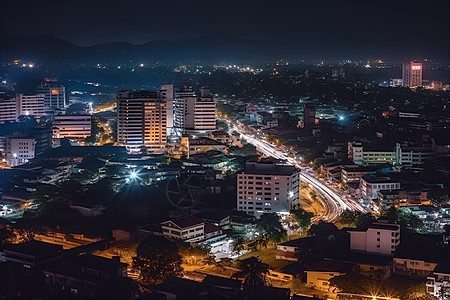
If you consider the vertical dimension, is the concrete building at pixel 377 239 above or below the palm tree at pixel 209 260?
above

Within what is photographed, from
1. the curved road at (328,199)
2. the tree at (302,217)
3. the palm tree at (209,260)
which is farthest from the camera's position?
the curved road at (328,199)

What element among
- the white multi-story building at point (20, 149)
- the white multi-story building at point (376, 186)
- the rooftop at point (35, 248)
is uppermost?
the white multi-story building at point (20, 149)

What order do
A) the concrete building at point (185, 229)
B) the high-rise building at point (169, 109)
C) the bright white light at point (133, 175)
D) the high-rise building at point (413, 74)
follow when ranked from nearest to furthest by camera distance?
the concrete building at point (185, 229) < the bright white light at point (133, 175) < the high-rise building at point (169, 109) < the high-rise building at point (413, 74)

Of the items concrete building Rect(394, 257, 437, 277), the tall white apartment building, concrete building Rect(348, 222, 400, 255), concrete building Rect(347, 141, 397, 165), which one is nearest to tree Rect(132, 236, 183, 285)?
concrete building Rect(348, 222, 400, 255)

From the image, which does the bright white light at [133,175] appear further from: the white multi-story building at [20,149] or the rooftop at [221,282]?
the rooftop at [221,282]

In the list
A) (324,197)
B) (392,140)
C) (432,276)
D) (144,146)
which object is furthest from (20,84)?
(432,276)

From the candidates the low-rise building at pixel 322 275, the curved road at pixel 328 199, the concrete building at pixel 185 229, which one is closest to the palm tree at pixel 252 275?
the low-rise building at pixel 322 275

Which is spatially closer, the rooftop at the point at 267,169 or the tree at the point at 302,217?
the tree at the point at 302,217

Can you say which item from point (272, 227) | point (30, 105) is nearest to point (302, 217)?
point (272, 227)
